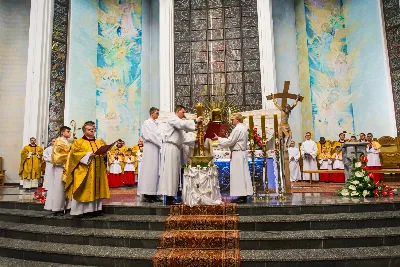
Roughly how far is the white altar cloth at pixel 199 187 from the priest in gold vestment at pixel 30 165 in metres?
7.53

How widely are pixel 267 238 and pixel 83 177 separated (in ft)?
9.80

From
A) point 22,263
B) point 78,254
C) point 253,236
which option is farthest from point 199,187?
point 22,263

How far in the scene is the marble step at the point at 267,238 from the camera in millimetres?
4115

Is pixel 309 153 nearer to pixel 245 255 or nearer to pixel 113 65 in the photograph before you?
pixel 245 255

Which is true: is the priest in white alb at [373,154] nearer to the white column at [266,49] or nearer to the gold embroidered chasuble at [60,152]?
the white column at [266,49]

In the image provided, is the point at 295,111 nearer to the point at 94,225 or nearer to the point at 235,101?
the point at 235,101

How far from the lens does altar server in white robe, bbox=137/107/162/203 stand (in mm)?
6082

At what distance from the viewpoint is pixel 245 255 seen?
387cm

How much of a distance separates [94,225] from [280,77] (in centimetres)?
1117

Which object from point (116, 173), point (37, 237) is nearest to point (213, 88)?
point (116, 173)

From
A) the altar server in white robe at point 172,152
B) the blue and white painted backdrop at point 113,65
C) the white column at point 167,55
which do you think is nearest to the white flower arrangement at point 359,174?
the altar server in white robe at point 172,152

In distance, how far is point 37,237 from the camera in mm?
4801

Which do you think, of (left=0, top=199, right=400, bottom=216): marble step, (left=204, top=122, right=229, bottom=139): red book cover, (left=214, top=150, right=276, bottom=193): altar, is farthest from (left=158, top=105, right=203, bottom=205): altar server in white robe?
(left=214, top=150, right=276, bottom=193): altar

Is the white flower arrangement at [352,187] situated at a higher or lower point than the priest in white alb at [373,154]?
lower
